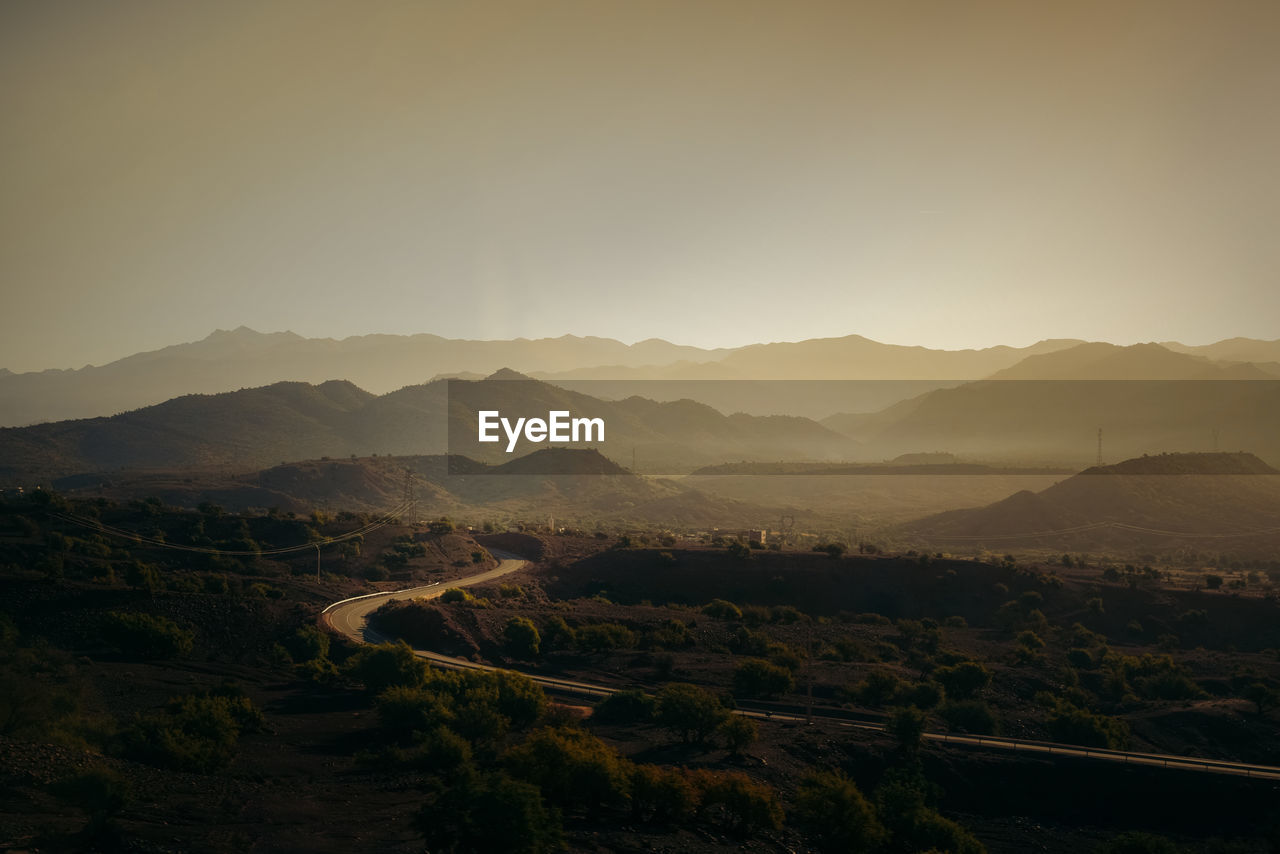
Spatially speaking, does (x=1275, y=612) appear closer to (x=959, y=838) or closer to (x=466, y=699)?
(x=959, y=838)

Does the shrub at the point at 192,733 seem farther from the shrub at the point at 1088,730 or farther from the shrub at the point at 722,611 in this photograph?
the shrub at the point at 722,611

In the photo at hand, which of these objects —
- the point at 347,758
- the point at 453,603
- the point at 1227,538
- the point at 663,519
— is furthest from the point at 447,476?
the point at 347,758

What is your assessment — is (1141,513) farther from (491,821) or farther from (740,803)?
(491,821)

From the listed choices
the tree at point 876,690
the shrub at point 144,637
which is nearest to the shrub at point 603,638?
the tree at point 876,690

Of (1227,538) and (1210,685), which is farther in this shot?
(1227,538)

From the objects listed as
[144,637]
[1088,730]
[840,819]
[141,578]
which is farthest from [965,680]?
[141,578]

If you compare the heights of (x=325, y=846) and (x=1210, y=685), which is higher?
(x=325, y=846)

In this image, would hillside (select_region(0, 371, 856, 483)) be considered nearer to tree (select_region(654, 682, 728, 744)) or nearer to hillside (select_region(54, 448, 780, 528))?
hillside (select_region(54, 448, 780, 528))

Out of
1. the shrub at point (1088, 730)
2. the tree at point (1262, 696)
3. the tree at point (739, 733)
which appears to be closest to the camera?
the tree at point (739, 733)
